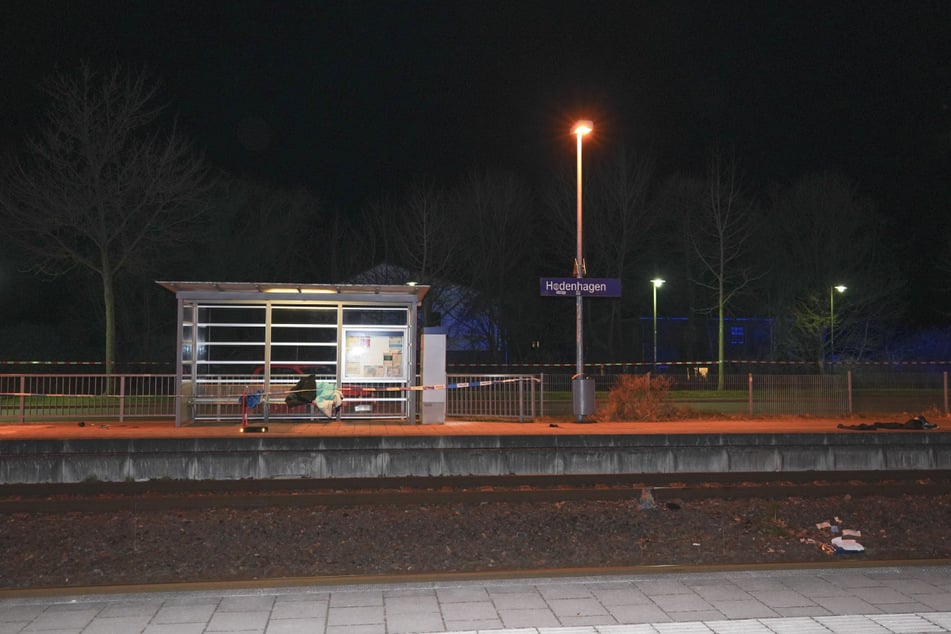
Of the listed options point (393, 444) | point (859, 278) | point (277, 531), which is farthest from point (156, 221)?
point (859, 278)

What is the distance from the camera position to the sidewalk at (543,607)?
5727 millimetres

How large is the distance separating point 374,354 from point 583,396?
16.9 ft

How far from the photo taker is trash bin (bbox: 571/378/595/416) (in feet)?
64.3

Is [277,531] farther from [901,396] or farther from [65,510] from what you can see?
[901,396]

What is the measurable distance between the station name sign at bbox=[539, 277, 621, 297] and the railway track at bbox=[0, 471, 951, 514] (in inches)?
273

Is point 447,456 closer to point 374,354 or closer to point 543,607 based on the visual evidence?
point 374,354

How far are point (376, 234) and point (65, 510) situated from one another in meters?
39.0

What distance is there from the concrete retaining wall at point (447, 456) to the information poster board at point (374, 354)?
156 inches

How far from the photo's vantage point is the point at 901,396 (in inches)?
1021

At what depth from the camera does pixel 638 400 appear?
20.6 metres

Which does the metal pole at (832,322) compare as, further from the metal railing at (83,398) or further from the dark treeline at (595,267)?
the metal railing at (83,398)

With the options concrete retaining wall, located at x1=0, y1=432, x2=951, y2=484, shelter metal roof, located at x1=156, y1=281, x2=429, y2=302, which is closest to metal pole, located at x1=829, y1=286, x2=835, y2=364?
concrete retaining wall, located at x1=0, y1=432, x2=951, y2=484

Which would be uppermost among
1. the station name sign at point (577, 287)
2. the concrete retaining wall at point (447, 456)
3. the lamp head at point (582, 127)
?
the lamp head at point (582, 127)

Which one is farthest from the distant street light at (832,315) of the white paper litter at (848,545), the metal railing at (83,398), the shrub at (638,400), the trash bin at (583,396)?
the white paper litter at (848,545)
